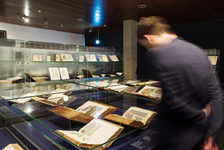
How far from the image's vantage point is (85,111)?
1487mm

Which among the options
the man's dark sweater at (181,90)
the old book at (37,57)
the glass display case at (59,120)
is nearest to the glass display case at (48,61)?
the old book at (37,57)

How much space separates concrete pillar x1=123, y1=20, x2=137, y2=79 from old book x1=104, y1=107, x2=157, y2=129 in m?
3.83

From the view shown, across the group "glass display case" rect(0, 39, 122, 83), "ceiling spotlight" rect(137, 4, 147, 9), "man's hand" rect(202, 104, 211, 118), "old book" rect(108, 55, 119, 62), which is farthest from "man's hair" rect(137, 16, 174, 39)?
"old book" rect(108, 55, 119, 62)

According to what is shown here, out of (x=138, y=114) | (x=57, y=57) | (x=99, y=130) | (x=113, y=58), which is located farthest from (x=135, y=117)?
(x=113, y=58)

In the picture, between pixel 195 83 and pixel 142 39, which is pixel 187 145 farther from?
pixel 142 39

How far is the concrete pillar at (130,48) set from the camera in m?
5.35

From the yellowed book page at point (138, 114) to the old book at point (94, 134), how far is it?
0.85 ft

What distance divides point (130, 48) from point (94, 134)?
4.54m

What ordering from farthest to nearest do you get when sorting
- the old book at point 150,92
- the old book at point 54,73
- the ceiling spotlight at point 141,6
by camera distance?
the ceiling spotlight at point 141,6 → the old book at point 54,73 → the old book at point 150,92

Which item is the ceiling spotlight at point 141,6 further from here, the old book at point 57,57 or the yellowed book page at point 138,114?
the yellowed book page at point 138,114

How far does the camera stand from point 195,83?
104 cm

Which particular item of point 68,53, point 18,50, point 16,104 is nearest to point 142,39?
point 16,104

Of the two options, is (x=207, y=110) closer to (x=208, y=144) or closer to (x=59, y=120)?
(x=208, y=144)

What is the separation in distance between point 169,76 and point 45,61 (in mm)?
3214
